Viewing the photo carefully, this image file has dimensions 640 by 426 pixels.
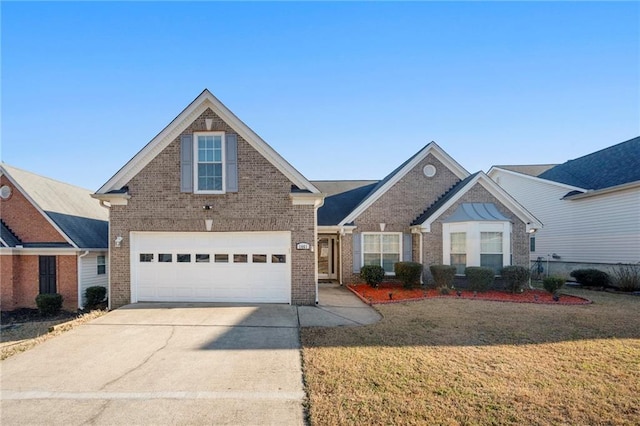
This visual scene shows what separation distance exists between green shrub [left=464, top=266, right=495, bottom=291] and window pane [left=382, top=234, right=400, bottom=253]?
131 inches

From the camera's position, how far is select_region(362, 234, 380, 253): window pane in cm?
1583

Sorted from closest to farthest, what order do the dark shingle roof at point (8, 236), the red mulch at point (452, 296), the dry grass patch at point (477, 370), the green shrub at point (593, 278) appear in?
the dry grass patch at point (477, 370) → the red mulch at point (452, 296) → the dark shingle roof at point (8, 236) → the green shrub at point (593, 278)

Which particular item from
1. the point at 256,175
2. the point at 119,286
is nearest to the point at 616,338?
the point at 256,175

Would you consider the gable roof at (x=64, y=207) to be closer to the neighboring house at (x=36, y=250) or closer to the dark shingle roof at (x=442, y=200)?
the neighboring house at (x=36, y=250)

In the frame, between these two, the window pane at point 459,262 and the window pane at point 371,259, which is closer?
the window pane at point 459,262

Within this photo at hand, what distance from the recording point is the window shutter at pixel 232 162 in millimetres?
11102

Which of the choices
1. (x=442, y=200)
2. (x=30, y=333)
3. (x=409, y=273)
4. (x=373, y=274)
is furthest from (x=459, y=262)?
(x=30, y=333)

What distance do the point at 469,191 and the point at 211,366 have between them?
13057mm

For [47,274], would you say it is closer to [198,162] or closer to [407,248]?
[198,162]

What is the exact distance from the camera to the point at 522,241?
14844 mm

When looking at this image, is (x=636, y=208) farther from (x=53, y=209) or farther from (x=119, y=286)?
(x=53, y=209)

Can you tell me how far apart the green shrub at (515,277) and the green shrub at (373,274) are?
16.2ft

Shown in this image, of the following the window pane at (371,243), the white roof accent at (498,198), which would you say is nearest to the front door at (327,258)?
the window pane at (371,243)

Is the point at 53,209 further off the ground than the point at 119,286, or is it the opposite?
the point at 53,209
